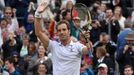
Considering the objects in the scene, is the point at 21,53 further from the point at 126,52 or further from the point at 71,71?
the point at 71,71

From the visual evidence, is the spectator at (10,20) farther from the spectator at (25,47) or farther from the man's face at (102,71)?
the man's face at (102,71)

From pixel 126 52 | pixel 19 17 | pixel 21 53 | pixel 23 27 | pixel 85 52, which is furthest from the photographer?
pixel 19 17

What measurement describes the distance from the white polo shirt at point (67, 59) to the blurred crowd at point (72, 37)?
173 centimetres

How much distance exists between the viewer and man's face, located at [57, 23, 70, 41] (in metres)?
9.35

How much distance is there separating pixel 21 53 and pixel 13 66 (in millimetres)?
1989

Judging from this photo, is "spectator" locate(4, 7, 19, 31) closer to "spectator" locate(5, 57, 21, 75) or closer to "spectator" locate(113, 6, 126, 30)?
"spectator" locate(113, 6, 126, 30)

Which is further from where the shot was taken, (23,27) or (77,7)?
(23,27)

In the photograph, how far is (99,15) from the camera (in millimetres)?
19422

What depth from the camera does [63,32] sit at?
30.6 feet

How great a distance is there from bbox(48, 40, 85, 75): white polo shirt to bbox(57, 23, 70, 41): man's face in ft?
0.56

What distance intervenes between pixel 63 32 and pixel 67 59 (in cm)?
43

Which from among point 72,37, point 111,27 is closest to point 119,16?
point 111,27

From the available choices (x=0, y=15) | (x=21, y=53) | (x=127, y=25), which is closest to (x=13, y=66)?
(x=21, y=53)

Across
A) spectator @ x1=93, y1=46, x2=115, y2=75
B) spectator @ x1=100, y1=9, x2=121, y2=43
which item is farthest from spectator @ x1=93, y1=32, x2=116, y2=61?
spectator @ x1=100, y1=9, x2=121, y2=43
